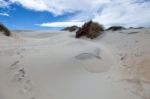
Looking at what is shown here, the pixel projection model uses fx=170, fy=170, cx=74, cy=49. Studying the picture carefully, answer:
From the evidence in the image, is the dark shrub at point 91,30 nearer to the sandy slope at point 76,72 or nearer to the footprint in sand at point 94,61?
the sandy slope at point 76,72

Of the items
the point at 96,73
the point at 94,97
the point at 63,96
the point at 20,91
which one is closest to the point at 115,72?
the point at 96,73

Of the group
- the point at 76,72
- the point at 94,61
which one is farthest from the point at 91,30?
the point at 76,72

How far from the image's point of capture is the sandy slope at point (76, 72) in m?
2.98

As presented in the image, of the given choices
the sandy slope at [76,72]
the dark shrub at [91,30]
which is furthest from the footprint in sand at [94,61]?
the dark shrub at [91,30]

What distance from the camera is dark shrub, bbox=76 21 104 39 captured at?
6.20 metres

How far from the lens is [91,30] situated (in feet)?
20.5

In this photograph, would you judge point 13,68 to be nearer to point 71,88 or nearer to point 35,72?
point 35,72

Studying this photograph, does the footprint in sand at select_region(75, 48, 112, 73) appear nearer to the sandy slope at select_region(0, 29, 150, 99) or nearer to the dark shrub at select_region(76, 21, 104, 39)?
the sandy slope at select_region(0, 29, 150, 99)

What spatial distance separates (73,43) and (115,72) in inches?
71.2

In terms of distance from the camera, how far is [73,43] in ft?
16.4

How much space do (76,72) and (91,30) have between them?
3.03 m

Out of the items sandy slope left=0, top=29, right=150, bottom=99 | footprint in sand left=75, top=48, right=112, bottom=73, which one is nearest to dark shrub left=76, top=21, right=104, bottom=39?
sandy slope left=0, top=29, right=150, bottom=99

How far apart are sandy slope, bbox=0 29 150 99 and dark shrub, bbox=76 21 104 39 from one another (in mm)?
1518

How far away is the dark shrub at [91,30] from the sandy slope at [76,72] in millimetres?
1518
